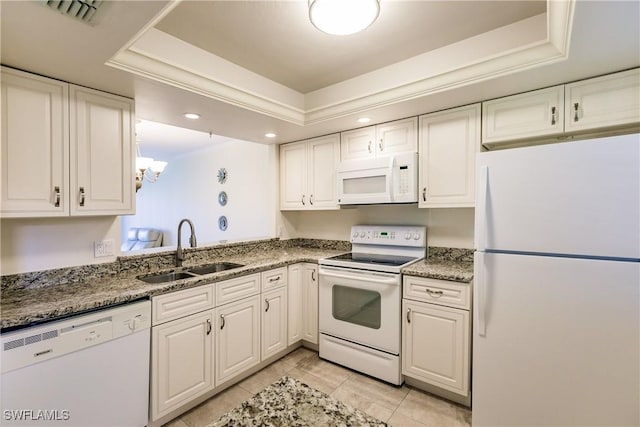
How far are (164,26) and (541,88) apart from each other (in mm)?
2371

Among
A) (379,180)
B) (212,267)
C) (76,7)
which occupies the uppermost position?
(76,7)

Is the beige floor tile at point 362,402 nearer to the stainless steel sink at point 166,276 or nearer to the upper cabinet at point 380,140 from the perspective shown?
the stainless steel sink at point 166,276

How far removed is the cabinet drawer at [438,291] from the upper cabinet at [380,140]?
108cm

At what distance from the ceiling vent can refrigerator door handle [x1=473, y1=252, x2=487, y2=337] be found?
213cm

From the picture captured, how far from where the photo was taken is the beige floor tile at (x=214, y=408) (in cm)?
188

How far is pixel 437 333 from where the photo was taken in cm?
204

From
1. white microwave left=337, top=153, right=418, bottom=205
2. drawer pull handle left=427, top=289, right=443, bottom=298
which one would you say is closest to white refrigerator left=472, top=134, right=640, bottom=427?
drawer pull handle left=427, top=289, right=443, bottom=298

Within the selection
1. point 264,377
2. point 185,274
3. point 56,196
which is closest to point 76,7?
point 56,196

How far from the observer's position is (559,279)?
1.43 metres

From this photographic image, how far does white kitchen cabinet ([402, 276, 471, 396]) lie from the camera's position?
1938 millimetres

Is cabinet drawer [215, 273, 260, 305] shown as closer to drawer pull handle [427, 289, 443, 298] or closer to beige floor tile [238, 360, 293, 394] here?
beige floor tile [238, 360, 293, 394]

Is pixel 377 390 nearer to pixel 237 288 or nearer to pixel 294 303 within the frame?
pixel 294 303

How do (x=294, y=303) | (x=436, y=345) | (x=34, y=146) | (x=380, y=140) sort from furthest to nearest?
(x=294, y=303) < (x=380, y=140) < (x=436, y=345) < (x=34, y=146)

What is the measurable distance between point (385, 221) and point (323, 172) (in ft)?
2.68
